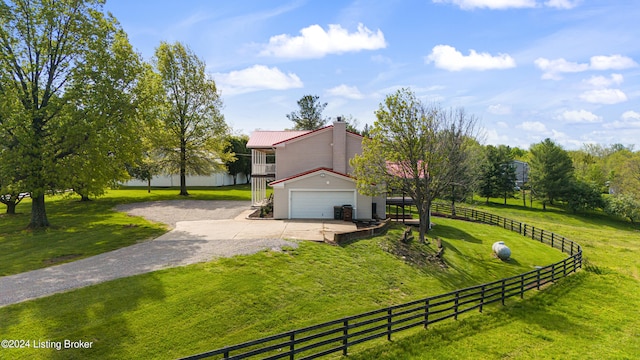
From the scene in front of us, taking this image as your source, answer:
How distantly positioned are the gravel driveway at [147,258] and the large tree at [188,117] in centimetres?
1390

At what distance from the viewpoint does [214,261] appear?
12.8 metres

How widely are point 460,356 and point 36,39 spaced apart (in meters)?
24.4

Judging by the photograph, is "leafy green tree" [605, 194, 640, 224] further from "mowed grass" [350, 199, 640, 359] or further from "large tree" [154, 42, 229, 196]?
"large tree" [154, 42, 229, 196]

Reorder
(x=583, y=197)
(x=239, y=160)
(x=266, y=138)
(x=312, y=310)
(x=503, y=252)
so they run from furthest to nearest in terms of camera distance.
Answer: (x=239, y=160)
(x=583, y=197)
(x=266, y=138)
(x=503, y=252)
(x=312, y=310)

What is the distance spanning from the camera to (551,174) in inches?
1945

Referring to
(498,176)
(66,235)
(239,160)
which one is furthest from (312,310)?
(498,176)

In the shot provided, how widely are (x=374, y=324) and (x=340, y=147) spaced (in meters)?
15.3

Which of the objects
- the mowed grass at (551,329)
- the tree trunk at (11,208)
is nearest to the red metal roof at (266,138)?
the tree trunk at (11,208)

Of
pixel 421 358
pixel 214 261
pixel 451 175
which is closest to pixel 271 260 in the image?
pixel 214 261

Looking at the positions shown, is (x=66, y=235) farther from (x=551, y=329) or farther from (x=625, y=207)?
(x=625, y=207)

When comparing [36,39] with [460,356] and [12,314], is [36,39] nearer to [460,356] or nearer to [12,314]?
[12,314]

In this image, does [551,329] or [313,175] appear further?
[313,175]

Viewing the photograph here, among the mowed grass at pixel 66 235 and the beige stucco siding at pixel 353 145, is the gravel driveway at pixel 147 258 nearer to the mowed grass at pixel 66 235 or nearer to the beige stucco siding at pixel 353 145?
the mowed grass at pixel 66 235

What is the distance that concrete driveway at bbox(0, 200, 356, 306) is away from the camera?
10773 millimetres
